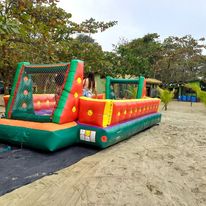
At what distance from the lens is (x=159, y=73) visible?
32000mm

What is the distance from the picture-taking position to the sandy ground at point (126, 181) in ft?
8.29

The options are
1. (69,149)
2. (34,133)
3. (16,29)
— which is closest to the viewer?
(16,29)

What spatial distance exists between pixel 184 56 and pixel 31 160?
29.9 m

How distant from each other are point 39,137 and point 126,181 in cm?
173

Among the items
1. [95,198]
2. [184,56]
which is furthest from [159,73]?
[95,198]

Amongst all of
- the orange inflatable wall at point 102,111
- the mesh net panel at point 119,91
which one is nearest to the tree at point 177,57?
the mesh net panel at point 119,91

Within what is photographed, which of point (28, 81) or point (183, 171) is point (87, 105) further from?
point (183, 171)

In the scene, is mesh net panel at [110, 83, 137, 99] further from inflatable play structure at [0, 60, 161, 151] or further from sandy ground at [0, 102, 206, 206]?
sandy ground at [0, 102, 206, 206]

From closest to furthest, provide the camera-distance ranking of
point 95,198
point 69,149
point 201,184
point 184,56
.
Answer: point 95,198
point 201,184
point 69,149
point 184,56

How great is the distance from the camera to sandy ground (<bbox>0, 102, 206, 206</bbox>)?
99.5 inches

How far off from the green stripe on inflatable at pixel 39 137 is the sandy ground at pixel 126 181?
0.55m


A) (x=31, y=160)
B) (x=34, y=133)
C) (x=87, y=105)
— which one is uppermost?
(x=87, y=105)

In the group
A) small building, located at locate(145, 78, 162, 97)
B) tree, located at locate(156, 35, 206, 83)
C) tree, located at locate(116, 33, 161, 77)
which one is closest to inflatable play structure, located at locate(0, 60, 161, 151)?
tree, located at locate(116, 33, 161, 77)

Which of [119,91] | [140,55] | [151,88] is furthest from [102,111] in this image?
[140,55]
